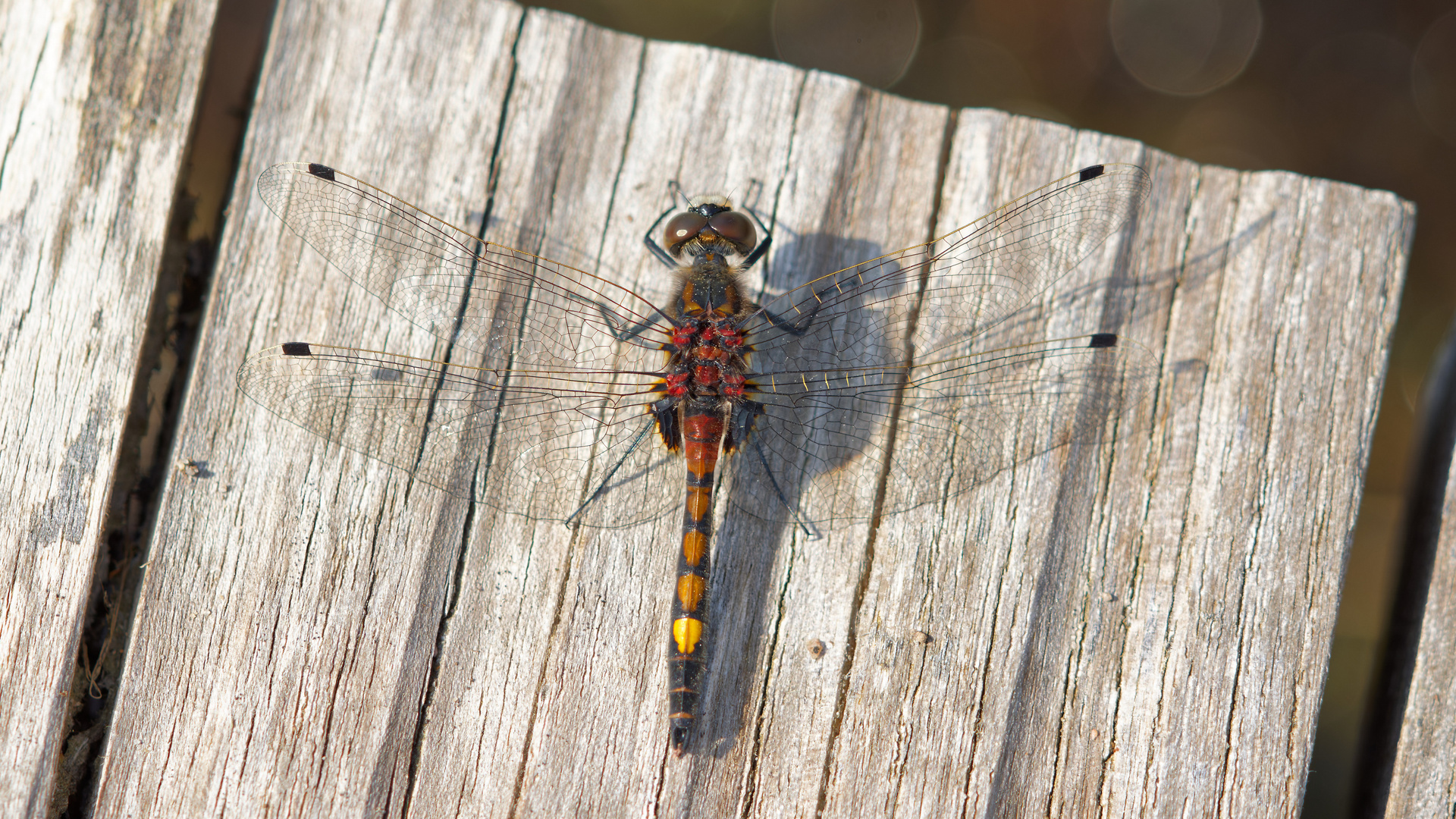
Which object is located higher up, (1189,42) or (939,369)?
(1189,42)

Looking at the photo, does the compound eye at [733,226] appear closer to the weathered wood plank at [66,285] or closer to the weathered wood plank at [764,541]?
the weathered wood plank at [764,541]

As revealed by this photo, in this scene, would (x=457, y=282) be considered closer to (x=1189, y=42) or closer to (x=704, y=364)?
(x=704, y=364)

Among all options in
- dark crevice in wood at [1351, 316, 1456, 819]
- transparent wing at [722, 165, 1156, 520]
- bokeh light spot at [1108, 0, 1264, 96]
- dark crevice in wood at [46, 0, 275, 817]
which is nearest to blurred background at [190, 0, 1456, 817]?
bokeh light spot at [1108, 0, 1264, 96]

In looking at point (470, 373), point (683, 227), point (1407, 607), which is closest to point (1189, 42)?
point (1407, 607)

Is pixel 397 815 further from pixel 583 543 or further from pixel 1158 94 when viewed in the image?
pixel 1158 94

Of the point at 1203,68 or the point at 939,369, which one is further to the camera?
the point at 1203,68
